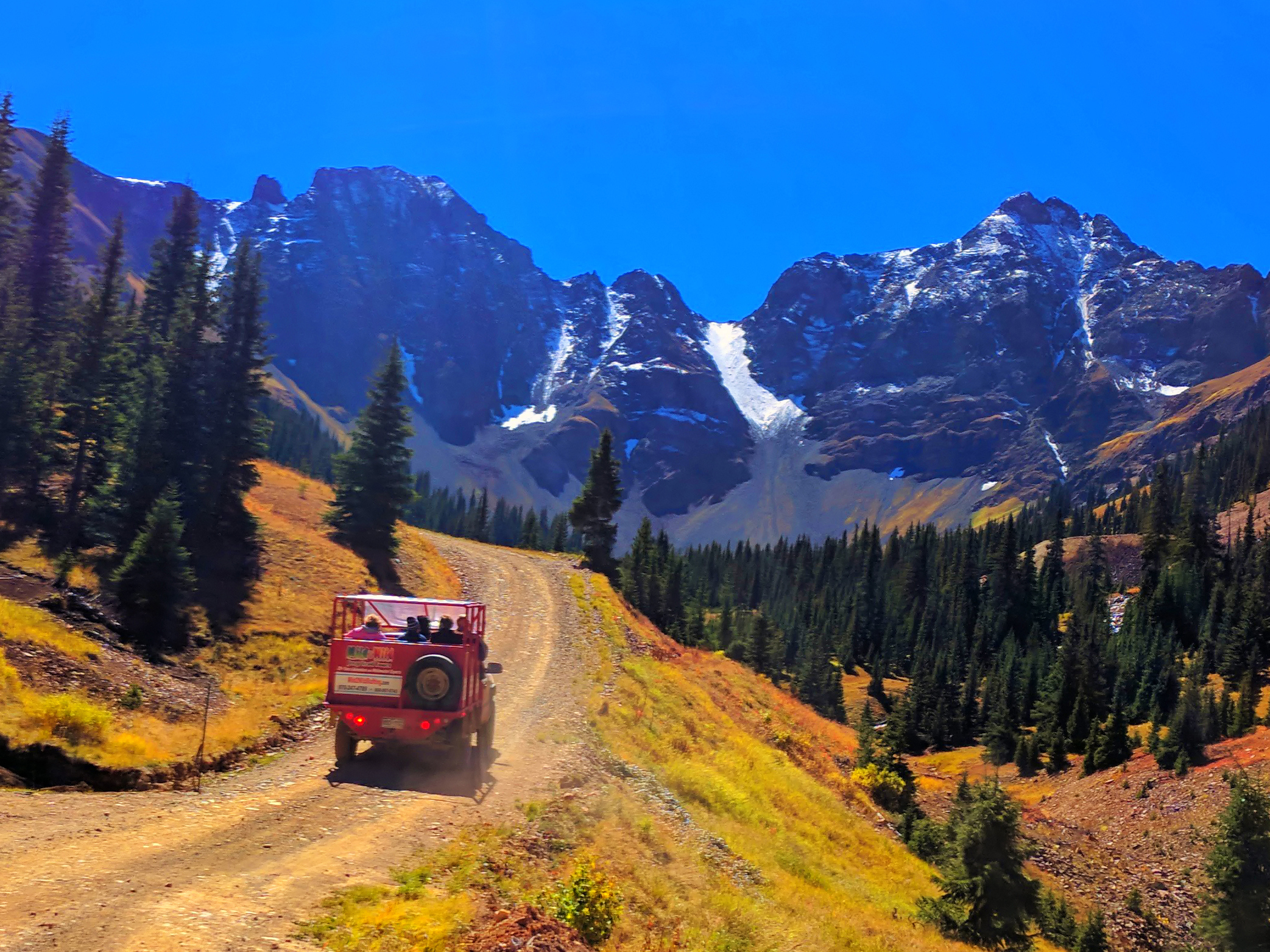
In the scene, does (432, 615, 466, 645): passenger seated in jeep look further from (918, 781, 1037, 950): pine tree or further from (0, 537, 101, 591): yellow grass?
(918, 781, 1037, 950): pine tree

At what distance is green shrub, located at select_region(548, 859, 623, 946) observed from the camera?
10727 millimetres

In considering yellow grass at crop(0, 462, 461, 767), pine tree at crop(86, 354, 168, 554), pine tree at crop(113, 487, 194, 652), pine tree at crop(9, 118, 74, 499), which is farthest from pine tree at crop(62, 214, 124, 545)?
pine tree at crop(113, 487, 194, 652)

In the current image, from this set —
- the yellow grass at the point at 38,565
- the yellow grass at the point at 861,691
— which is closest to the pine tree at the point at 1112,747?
the yellow grass at the point at 861,691

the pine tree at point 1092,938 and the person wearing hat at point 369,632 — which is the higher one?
the person wearing hat at point 369,632

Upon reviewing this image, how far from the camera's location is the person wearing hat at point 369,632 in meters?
16.4

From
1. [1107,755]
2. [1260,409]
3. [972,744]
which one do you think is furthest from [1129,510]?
[1107,755]

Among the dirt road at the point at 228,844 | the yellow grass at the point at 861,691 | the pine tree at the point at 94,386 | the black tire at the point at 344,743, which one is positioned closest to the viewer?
the dirt road at the point at 228,844

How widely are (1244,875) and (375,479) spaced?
41508 mm

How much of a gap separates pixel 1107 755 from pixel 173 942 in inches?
3111

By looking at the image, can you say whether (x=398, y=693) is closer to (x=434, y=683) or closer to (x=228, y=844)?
(x=434, y=683)

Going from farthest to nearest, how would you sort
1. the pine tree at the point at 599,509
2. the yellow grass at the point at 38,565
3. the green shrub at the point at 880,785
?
1. the pine tree at the point at 599,509
2. the green shrub at the point at 880,785
3. the yellow grass at the point at 38,565

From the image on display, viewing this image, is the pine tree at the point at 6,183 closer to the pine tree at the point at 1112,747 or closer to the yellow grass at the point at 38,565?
the yellow grass at the point at 38,565

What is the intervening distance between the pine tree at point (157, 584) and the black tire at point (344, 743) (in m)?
10.7

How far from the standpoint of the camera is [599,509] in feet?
209
